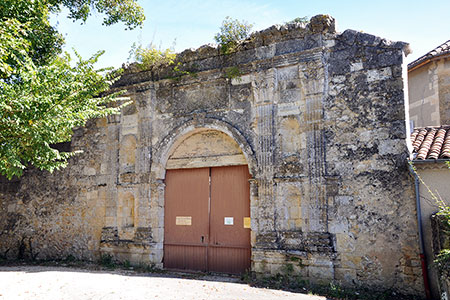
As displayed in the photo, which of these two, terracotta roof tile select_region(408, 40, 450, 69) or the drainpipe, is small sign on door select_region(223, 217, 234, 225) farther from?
terracotta roof tile select_region(408, 40, 450, 69)

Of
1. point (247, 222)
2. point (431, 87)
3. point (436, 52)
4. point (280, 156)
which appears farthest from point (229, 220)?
point (436, 52)

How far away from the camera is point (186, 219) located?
7.98m

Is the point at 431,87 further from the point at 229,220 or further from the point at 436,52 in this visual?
the point at 229,220

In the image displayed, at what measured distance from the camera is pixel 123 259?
8.20 metres

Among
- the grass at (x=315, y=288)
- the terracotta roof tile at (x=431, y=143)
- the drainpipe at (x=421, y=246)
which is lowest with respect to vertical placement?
the grass at (x=315, y=288)

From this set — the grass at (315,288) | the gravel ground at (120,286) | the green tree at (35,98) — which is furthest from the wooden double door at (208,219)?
the green tree at (35,98)

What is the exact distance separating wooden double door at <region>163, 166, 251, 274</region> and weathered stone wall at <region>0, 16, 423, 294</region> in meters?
0.22

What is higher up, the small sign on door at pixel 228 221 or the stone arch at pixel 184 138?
the stone arch at pixel 184 138

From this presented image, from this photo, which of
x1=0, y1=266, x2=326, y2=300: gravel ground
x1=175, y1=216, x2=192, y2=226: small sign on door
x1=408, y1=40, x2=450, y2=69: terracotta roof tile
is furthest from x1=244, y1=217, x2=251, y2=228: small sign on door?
x1=408, y1=40, x2=450, y2=69: terracotta roof tile

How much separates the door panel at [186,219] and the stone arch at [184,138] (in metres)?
0.33

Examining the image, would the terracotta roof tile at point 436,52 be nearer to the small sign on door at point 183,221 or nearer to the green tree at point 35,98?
the small sign on door at point 183,221

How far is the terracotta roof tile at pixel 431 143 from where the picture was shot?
5.98 metres

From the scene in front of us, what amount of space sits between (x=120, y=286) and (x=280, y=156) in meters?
3.45

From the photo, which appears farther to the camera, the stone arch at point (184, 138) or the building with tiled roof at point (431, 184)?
the stone arch at point (184, 138)
